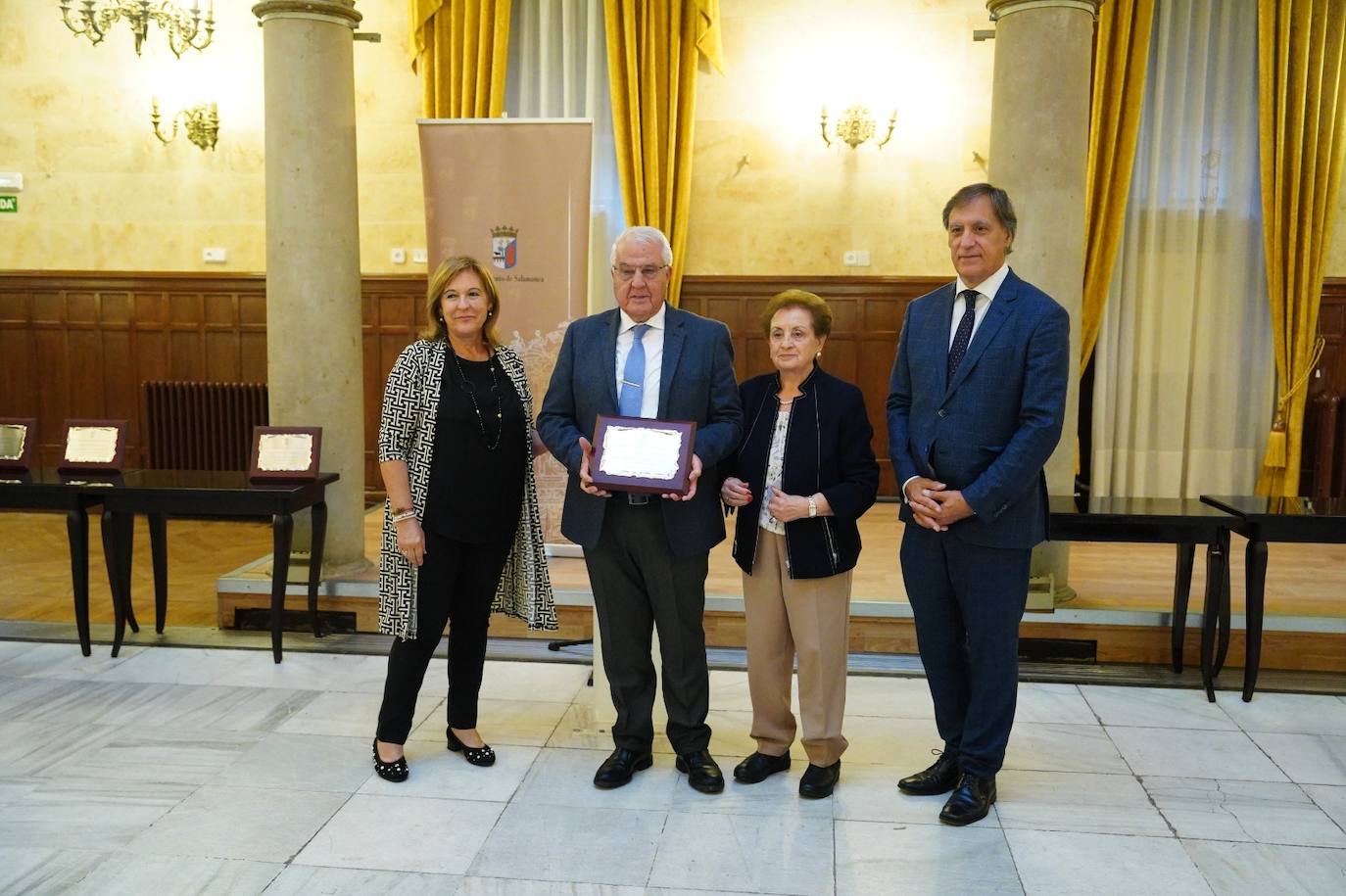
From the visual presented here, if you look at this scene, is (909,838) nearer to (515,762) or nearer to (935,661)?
(935,661)

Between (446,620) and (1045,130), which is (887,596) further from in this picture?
(446,620)

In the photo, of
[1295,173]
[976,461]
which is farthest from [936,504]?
[1295,173]

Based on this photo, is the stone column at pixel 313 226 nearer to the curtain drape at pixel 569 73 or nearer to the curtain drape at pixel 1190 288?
the curtain drape at pixel 569 73

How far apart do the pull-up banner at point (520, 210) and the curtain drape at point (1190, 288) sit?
13.3ft

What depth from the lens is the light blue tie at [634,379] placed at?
3213 mm

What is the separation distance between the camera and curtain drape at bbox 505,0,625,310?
25.7 feet

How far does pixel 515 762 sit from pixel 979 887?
59.6 inches

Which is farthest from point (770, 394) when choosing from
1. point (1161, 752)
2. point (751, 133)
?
point (751, 133)

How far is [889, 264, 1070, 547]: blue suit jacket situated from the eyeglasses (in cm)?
76

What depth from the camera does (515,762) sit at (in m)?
3.60


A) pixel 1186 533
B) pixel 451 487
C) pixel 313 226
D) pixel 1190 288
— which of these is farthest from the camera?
pixel 1190 288

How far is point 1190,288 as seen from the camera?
296 inches

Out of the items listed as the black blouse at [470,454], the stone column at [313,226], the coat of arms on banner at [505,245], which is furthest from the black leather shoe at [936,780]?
the coat of arms on banner at [505,245]

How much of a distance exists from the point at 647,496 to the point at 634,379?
343mm
